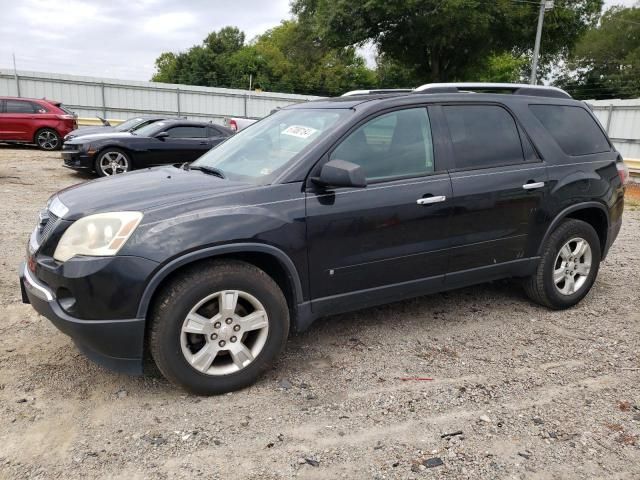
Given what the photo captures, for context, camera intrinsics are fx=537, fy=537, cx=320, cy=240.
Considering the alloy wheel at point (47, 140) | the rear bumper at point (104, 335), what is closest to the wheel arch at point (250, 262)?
the rear bumper at point (104, 335)

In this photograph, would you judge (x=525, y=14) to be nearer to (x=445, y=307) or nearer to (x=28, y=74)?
(x=28, y=74)

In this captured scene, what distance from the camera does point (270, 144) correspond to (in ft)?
12.6

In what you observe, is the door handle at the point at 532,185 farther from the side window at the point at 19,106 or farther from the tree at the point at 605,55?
the tree at the point at 605,55

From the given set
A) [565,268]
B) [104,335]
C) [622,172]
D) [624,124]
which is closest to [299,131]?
[104,335]

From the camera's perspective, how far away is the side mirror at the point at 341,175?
10.4 feet

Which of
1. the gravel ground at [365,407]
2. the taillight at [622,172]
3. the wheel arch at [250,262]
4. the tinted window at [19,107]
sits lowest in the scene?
the gravel ground at [365,407]

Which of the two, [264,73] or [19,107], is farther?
[264,73]

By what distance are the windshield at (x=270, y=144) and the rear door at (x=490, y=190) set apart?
A: 97 cm

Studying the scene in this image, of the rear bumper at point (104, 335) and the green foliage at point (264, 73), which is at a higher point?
the green foliage at point (264, 73)

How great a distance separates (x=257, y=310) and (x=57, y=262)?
1132 mm

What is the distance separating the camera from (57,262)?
2.94 metres

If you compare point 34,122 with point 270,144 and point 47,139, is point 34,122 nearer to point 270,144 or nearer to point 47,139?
point 47,139

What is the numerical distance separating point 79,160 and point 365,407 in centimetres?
971

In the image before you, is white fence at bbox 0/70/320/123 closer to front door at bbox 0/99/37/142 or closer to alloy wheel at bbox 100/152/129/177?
front door at bbox 0/99/37/142
